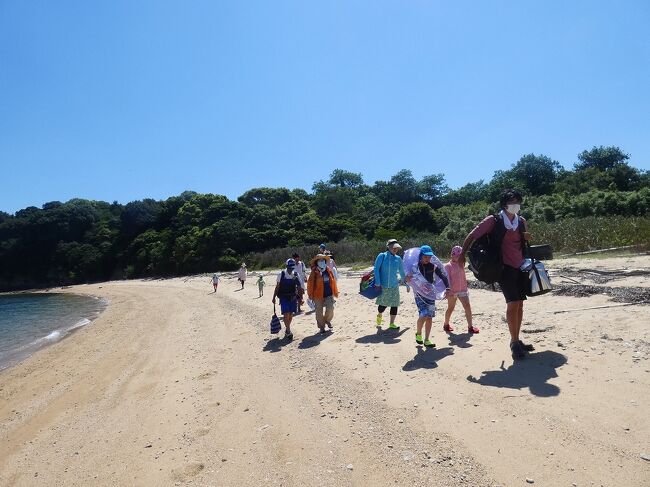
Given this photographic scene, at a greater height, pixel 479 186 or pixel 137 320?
pixel 479 186

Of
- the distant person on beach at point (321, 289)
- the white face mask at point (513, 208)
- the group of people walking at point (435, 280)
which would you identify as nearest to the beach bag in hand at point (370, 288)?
Result: the group of people walking at point (435, 280)

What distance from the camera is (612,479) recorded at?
2539 millimetres

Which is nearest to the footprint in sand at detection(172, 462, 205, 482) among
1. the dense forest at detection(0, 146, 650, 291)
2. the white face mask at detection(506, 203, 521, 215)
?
the white face mask at detection(506, 203, 521, 215)

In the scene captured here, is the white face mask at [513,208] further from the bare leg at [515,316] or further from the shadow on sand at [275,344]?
the shadow on sand at [275,344]

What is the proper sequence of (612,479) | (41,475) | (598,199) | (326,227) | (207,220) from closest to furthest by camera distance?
1. (612,479)
2. (41,475)
3. (598,199)
4. (326,227)
5. (207,220)

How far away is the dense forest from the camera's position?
1200 inches

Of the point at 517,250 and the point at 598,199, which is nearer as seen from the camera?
the point at 517,250

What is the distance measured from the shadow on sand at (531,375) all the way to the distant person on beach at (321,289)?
4.15m

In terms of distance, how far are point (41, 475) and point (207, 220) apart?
5020 cm

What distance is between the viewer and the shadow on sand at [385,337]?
265 inches

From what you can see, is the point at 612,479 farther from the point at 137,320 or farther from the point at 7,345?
the point at 7,345

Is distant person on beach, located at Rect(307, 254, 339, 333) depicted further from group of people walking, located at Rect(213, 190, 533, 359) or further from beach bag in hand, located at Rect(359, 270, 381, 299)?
beach bag in hand, located at Rect(359, 270, 381, 299)

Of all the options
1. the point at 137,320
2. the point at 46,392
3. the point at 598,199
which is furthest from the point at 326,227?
the point at 46,392

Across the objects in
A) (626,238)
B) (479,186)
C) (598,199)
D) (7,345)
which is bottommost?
(7,345)
